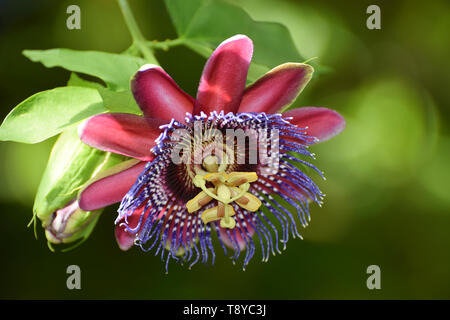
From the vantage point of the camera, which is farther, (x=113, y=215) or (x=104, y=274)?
(x=104, y=274)

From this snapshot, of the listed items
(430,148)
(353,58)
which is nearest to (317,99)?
(353,58)

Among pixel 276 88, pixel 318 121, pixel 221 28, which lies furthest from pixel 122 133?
pixel 221 28

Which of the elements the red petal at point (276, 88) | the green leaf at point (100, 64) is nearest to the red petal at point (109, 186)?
the green leaf at point (100, 64)

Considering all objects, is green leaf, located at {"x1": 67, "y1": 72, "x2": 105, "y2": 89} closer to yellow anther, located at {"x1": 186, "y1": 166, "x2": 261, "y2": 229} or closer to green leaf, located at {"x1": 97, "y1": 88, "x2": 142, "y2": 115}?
green leaf, located at {"x1": 97, "y1": 88, "x2": 142, "y2": 115}

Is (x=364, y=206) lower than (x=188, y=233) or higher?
higher

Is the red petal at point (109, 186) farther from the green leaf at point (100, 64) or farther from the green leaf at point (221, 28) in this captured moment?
the green leaf at point (221, 28)

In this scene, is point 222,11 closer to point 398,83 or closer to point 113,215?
point 113,215

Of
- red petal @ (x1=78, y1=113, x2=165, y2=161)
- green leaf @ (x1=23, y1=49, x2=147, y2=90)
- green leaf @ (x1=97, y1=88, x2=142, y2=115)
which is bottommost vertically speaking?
red petal @ (x1=78, y1=113, x2=165, y2=161)

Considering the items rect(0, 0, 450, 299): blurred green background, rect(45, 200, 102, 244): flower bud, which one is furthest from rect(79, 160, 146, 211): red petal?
rect(0, 0, 450, 299): blurred green background
